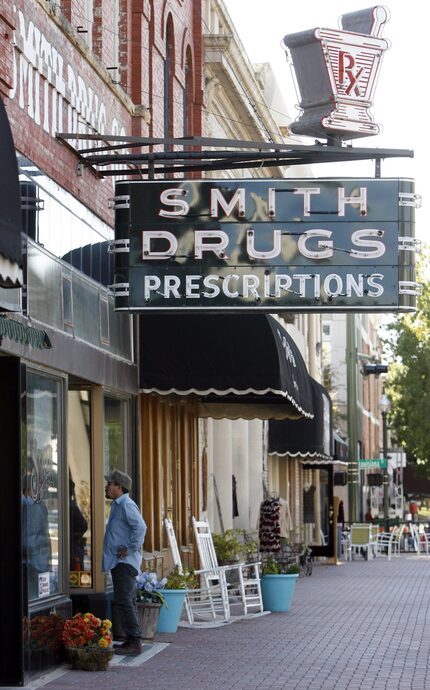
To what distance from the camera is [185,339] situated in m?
18.9

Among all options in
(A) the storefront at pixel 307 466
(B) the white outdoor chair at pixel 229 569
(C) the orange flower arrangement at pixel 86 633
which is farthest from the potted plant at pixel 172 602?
(A) the storefront at pixel 307 466

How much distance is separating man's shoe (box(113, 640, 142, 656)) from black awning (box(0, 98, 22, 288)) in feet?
20.6

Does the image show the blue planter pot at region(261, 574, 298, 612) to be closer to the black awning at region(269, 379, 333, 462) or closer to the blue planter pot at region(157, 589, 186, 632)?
the blue planter pot at region(157, 589, 186, 632)

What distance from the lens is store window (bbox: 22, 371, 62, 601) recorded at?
43.7 ft

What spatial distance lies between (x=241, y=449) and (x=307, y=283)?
694 inches

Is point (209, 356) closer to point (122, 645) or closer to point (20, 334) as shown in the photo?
point (122, 645)

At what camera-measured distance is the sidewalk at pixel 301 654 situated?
43.2ft

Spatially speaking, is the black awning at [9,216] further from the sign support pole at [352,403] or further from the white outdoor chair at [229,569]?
the sign support pole at [352,403]

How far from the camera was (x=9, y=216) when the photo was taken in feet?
32.3

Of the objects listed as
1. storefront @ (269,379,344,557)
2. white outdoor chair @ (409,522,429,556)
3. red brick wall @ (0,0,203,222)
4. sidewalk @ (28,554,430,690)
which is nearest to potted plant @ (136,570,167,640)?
sidewalk @ (28,554,430,690)

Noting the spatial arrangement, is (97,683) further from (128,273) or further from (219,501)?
(219,501)

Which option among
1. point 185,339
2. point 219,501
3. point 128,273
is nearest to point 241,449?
point 219,501

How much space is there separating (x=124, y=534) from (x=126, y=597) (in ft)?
2.12

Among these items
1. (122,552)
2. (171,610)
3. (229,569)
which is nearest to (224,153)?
(122,552)
